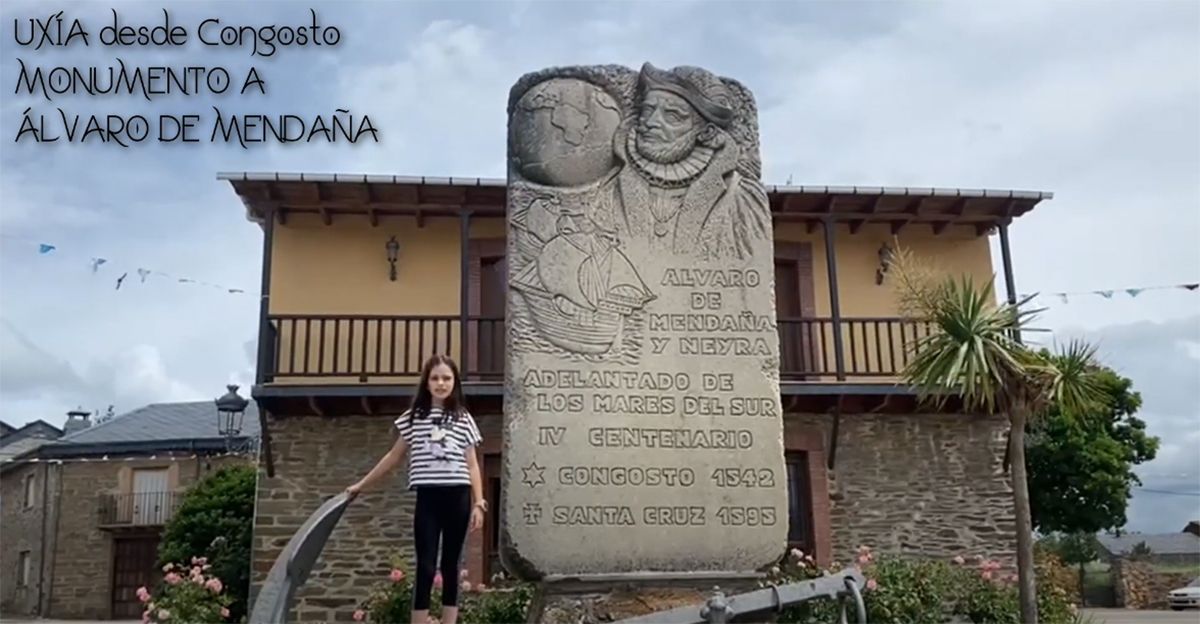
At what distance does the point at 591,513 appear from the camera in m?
5.26

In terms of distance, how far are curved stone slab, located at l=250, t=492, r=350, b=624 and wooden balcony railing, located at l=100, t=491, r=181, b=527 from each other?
2517 cm

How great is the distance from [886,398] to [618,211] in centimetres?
796

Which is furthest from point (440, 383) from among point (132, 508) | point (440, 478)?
point (132, 508)

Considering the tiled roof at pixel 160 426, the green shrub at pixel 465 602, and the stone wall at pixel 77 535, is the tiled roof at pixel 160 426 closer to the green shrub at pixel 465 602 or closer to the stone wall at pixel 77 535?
the stone wall at pixel 77 535

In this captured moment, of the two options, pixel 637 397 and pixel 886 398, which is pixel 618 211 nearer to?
pixel 637 397

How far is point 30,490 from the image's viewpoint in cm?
2906

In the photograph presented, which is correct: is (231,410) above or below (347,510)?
above

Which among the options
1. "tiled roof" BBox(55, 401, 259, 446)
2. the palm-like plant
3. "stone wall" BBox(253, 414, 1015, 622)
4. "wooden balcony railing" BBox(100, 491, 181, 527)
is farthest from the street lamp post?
the palm-like plant

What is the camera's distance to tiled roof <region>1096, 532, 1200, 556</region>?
33438mm

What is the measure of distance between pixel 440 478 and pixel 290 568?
0.66 meters

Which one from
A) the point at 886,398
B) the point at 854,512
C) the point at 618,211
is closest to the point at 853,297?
the point at 886,398

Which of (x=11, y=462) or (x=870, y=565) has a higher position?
(x=11, y=462)

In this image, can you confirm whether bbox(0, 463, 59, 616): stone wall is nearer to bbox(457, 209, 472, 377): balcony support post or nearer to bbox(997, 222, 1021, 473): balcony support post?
bbox(457, 209, 472, 377): balcony support post

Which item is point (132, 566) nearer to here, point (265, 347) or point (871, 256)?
point (265, 347)
